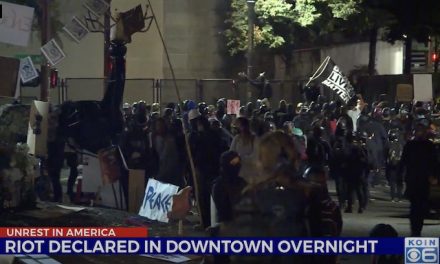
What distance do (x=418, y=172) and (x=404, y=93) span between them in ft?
52.5

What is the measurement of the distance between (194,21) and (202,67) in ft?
6.57

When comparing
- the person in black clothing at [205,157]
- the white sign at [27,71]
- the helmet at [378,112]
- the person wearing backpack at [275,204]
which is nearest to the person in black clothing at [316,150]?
the person in black clothing at [205,157]

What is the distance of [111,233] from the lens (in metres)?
9.23

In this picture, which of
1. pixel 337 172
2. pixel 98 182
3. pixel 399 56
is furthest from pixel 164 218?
pixel 399 56

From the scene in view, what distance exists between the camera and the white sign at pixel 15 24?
12180 mm

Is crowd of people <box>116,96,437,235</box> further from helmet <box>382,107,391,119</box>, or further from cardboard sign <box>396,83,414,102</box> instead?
cardboard sign <box>396,83,414,102</box>

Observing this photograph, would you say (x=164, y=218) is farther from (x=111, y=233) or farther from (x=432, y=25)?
(x=432, y=25)

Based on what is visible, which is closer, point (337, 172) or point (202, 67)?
point (337, 172)

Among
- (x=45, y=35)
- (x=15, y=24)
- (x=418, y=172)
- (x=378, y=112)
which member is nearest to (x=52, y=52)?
(x=15, y=24)

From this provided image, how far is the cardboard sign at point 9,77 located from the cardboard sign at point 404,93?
1644 centimetres

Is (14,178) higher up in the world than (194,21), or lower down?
lower down

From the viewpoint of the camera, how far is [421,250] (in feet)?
26.2

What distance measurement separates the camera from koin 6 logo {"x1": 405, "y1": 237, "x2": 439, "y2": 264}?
7.80m

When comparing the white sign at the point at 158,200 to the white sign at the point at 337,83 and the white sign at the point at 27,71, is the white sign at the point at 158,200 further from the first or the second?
the white sign at the point at 337,83
